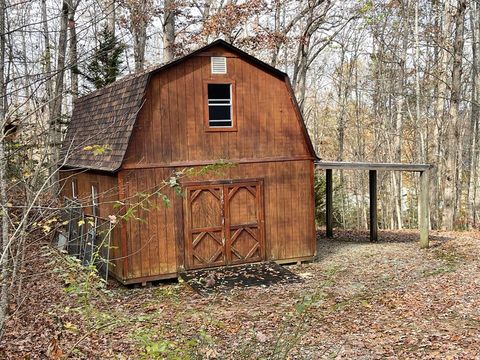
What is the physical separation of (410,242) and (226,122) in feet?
26.4

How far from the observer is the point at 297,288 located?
399 inches

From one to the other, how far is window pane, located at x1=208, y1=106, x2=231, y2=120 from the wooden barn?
27 millimetres

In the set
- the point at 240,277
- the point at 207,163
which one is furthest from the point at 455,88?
the point at 240,277

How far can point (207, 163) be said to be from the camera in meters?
11.4

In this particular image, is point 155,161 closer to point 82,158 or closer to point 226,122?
point 226,122

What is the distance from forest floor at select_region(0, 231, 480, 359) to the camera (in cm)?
540

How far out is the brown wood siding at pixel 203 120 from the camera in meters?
10.8

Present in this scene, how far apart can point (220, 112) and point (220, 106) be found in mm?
169

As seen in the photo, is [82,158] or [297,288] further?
[82,158]

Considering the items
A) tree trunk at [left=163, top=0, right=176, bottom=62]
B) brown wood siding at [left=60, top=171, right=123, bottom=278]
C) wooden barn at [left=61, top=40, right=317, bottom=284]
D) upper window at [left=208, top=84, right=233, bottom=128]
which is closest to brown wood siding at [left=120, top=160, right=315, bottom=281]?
wooden barn at [left=61, top=40, right=317, bottom=284]

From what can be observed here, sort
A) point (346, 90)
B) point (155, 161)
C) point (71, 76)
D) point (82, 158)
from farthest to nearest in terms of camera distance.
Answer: point (346, 90)
point (71, 76)
point (82, 158)
point (155, 161)

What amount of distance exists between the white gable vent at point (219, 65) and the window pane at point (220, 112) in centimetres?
88

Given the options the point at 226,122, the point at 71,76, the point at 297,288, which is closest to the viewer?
the point at 297,288

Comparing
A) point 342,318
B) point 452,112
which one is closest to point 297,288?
point 342,318
